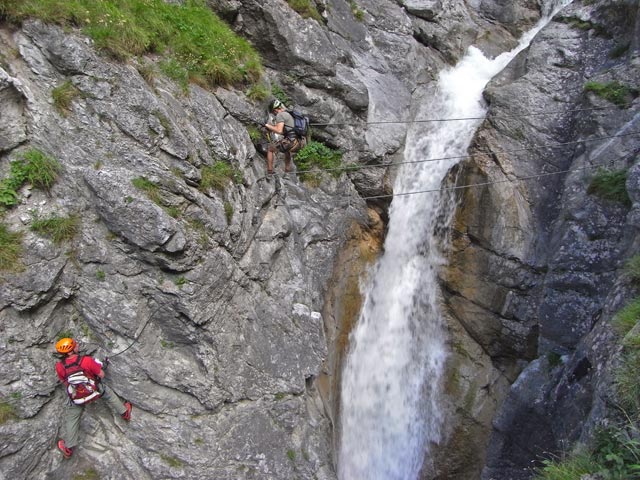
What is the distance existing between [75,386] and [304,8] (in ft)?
33.9

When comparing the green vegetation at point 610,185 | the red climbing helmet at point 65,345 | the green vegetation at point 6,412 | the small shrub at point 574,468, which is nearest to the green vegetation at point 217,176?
the red climbing helmet at point 65,345

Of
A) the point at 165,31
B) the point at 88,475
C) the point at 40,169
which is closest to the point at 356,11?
the point at 165,31

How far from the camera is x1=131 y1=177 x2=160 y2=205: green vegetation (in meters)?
7.35

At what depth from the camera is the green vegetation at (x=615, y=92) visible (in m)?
10.5

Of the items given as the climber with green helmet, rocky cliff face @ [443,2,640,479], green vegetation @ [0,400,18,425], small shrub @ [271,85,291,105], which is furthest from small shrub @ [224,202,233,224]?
rocky cliff face @ [443,2,640,479]

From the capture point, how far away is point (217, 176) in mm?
8430

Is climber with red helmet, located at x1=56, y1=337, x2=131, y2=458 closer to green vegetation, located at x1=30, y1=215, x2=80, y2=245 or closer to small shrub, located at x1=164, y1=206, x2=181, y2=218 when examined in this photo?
green vegetation, located at x1=30, y1=215, x2=80, y2=245

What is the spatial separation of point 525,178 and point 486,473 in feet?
22.9

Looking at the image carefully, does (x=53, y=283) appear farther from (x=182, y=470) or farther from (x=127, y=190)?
(x=182, y=470)

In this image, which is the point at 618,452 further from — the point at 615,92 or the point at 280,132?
the point at 615,92

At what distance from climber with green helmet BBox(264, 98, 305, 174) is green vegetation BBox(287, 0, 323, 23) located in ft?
10.5

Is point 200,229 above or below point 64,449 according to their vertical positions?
above

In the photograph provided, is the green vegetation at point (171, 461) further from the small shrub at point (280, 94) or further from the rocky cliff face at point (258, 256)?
the small shrub at point (280, 94)

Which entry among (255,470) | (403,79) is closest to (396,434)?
(255,470)
